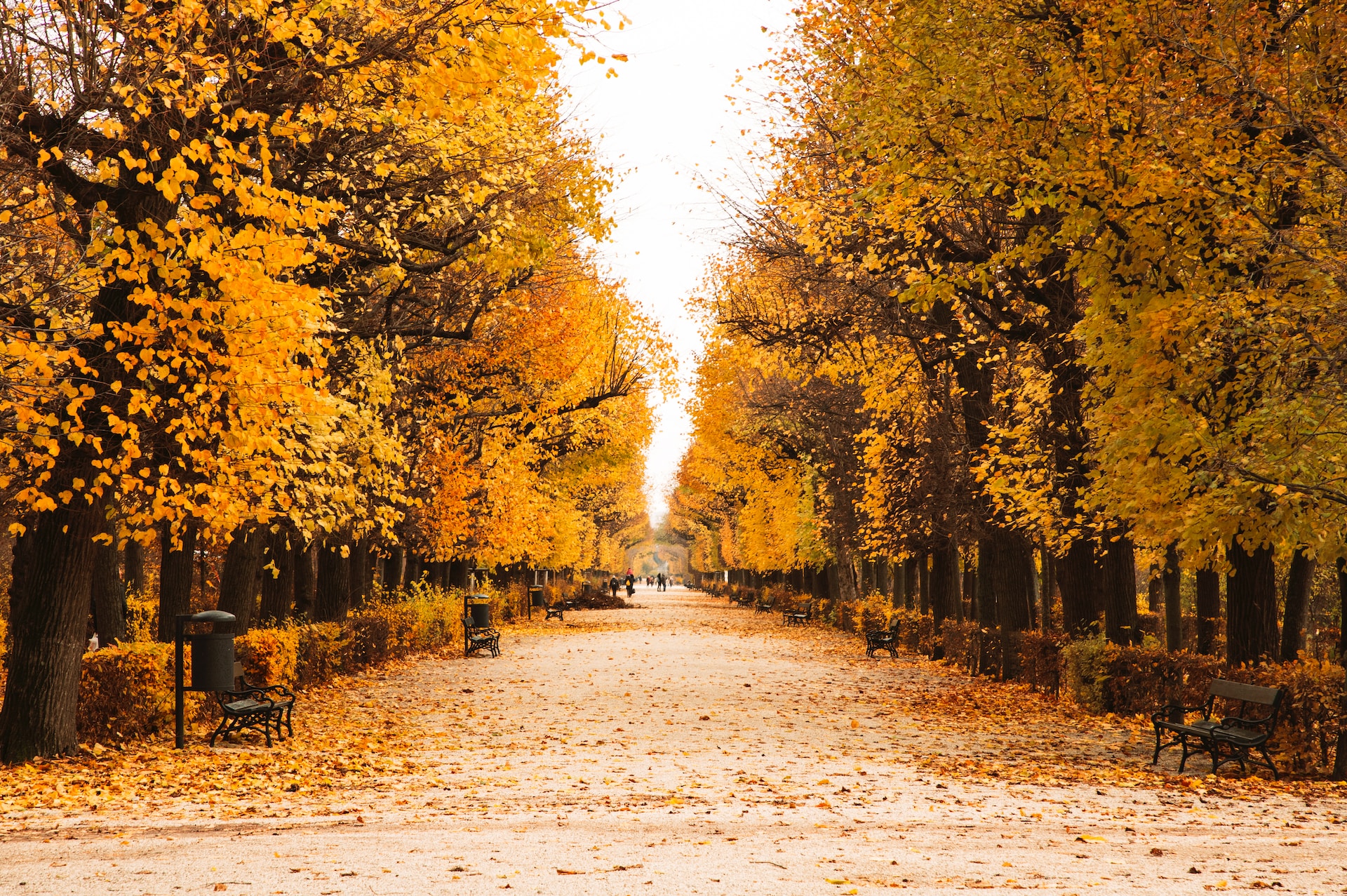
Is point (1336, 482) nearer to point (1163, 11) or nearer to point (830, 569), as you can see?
point (1163, 11)

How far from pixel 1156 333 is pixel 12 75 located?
9586 millimetres

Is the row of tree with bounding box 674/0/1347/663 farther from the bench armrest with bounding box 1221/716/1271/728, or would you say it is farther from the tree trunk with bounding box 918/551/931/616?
the tree trunk with bounding box 918/551/931/616

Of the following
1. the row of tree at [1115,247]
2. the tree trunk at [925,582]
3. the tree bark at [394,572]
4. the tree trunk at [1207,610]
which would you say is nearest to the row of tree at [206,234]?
the row of tree at [1115,247]

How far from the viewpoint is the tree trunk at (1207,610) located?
1772 cm

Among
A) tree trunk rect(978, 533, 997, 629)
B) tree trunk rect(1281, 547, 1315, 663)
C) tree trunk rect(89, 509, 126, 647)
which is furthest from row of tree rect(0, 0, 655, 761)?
tree trunk rect(1281, 547, 1315, 663)

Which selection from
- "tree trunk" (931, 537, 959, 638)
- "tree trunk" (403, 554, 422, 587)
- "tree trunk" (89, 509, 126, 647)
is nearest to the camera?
"tree trunk" (89, 509, 126, 647)

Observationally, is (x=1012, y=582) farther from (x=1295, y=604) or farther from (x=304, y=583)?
(x=304, y=583)

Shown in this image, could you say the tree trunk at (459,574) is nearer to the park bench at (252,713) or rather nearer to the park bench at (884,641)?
the park bench at (884,641)

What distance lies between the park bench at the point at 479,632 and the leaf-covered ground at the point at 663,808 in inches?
340

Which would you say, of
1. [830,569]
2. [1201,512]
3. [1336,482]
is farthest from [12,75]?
[830,569]

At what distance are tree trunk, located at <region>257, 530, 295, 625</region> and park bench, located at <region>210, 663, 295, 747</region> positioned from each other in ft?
18.3

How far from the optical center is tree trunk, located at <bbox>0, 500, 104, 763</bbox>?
32.0ft

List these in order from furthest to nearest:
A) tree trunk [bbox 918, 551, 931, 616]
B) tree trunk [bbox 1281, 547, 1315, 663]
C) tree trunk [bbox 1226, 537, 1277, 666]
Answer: tree trunk [bbox 918, 551, 931, 616], tree trunk [bbox 1281, 547, 1315, 663], tree trunk [bbox 1226, 537, 1277, 666]

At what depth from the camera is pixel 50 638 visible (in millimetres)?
9969
